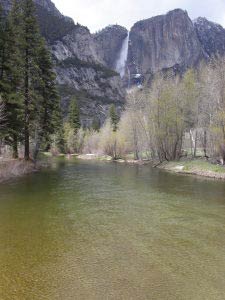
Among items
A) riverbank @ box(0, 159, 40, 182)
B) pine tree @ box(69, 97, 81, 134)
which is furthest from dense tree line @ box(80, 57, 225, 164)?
pine tree @ box(69, 97, 81, 134)

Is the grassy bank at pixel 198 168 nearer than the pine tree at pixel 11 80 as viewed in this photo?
No

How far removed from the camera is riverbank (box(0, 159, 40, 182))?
29.8 meters

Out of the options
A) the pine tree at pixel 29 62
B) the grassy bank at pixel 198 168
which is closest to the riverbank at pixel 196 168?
the grassy bank at pixel 198 168

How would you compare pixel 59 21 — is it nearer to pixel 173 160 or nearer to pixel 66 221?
pixel 173 160

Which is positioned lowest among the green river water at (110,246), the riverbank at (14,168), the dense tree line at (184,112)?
the green river water at (110,246)

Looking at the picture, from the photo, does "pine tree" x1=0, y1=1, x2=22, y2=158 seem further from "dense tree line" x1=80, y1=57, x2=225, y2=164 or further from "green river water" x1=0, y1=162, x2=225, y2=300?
"dense tree line" x1=80, y1=57, x2=225, y2=164

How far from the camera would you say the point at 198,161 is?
1762 inches

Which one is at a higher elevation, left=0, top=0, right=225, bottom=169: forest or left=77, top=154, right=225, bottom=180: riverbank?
left=0, top=0, right=225, bottom=169: forest

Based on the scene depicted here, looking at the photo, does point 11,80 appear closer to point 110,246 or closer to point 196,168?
point 196,168

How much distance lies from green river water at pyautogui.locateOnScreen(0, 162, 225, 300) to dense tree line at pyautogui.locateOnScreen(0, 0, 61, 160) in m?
11.4

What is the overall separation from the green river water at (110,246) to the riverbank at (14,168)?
205 inches

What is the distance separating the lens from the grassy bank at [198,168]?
3752cm

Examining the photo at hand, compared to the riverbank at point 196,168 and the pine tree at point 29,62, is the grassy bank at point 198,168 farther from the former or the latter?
the pine tree at point 29,62

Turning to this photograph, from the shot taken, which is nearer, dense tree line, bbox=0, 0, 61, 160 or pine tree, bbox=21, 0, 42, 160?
dense tree line, bbox=0, 0, 61, 160
